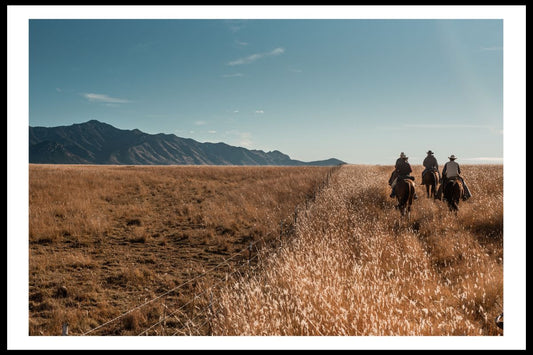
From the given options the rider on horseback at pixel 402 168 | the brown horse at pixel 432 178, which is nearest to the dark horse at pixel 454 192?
the rider on horseback at pixel 402 168

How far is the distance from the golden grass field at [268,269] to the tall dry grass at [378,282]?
3cm

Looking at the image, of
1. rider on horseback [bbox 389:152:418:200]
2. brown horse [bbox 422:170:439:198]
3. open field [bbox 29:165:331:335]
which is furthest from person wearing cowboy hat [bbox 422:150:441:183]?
open field [bbox 29:165:331:335]

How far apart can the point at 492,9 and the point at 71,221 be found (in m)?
14.1

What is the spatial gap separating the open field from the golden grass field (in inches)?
1.6

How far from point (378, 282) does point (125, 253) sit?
774cm

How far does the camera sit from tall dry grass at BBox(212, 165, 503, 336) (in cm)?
319

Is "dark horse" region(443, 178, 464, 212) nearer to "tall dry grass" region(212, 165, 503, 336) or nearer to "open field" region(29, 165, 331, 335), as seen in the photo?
"tall dry grass" region(212, 165, 503, 336)

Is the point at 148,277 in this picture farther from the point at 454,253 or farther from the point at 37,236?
the point at 454,253

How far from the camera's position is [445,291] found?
4.32 meters

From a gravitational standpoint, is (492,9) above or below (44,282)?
above

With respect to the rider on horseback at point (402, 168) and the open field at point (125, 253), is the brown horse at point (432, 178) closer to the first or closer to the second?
the rider on horseback at point (402, 168)

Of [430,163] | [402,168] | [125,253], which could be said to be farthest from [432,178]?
[125,253]

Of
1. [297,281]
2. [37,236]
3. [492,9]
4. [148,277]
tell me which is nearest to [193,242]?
[148,277]

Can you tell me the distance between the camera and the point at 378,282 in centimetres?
420
